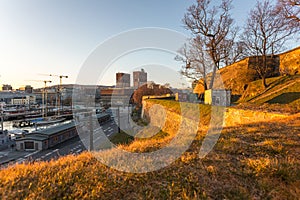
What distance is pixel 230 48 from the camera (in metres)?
15.9

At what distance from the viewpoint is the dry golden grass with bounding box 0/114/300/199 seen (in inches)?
79.0

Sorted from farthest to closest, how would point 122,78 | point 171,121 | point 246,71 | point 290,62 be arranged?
point 122,78
point 246,71
point 290,62
point 171,121

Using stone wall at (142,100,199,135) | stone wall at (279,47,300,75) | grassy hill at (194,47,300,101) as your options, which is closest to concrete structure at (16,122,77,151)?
stone wall at (142,100,199,135)

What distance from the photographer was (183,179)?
238 cm

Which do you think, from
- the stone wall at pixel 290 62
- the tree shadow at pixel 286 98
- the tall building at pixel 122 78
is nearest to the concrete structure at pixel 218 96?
the tree shadow at pixel 286 98

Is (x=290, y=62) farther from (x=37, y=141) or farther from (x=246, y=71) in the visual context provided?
(x=37, y=141)

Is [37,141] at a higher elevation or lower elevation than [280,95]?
lower

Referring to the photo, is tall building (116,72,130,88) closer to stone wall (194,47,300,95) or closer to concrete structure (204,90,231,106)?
A: stone wall (194,47,300,95)

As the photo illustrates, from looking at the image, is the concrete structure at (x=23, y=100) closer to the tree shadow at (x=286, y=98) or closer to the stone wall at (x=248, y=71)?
the stone wall at (x=248, y=71)

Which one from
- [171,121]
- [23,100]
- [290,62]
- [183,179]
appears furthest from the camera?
[23,100]

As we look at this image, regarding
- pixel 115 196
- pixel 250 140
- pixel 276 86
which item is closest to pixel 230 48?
pixel 276 86

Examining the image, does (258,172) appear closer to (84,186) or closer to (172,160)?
(172,160)

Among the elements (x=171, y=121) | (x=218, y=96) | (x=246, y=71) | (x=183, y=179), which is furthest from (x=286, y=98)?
(x=183, y=179)

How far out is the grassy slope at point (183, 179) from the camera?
6.59 feet
